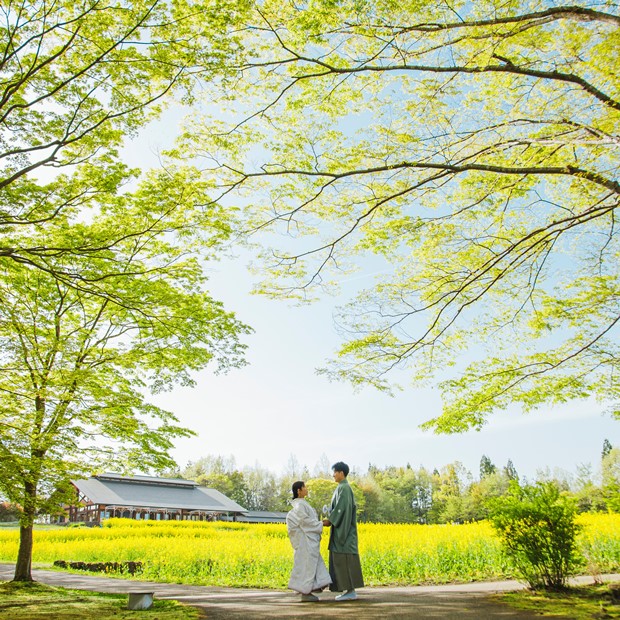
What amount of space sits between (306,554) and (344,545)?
521 millimetres

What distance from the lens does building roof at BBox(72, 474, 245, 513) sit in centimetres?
3994

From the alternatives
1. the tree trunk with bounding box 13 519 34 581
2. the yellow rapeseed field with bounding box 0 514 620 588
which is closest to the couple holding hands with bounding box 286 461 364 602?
the yellow rapeseed field with bounding box 0 514 620 588

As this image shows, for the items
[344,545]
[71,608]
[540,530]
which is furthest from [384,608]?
[71,608]

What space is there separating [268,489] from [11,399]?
Result: 74.8 metres

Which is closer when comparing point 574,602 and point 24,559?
point 574,602

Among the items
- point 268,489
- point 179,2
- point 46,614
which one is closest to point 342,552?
point 46,614

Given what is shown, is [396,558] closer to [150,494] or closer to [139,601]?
[139,601]

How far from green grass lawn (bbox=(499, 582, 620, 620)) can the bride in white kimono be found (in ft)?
→ 7.48

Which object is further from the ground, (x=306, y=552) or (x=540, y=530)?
(x=540, y=530)

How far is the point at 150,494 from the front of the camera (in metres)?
44.4

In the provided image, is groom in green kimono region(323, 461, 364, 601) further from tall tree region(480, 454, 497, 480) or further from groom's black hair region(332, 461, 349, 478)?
tall tree region(480, 454, 497, 480)

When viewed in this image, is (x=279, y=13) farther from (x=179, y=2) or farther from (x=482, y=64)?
(x=482, y=64)

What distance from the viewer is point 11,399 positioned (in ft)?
29.6

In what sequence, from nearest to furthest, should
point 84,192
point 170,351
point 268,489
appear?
point 84,192 < point 170,351 < point 268,489
